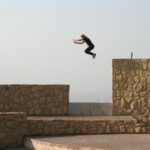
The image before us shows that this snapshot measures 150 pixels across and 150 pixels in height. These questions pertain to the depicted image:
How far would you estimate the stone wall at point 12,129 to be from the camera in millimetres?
13672

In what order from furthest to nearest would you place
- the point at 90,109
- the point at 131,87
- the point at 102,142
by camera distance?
the point at 90,109 < the point at 131,87 < the point at 102,142

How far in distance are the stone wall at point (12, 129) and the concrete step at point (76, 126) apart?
0.27 metres

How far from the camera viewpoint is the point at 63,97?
16.0 meters

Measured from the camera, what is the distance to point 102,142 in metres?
11.8

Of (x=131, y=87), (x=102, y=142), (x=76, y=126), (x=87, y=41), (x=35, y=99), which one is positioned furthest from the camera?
(x=131, y=87)

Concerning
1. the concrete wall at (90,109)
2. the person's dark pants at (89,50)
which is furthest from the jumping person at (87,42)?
the concrete wall at (90,109)

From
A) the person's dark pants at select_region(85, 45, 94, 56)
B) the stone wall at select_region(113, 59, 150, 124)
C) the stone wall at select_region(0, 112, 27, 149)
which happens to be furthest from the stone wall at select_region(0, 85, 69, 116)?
the stone wall at select_region(0, 112, 27, 149)

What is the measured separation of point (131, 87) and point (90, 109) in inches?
67.2

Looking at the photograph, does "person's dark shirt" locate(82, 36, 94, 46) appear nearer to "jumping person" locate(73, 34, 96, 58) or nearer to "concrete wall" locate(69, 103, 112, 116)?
"jumping person" locate(73, 34, 96, 58)

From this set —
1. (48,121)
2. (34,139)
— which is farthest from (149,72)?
(34,139)

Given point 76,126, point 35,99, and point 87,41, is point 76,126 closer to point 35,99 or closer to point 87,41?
point 35,99

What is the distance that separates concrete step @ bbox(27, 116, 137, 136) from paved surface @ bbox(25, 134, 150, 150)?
570 millimetres

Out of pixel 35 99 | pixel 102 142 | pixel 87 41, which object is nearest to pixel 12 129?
pixel 35 99

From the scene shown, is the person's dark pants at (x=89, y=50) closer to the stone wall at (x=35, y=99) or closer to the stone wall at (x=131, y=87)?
the stone wall at (x=131, y=87)
